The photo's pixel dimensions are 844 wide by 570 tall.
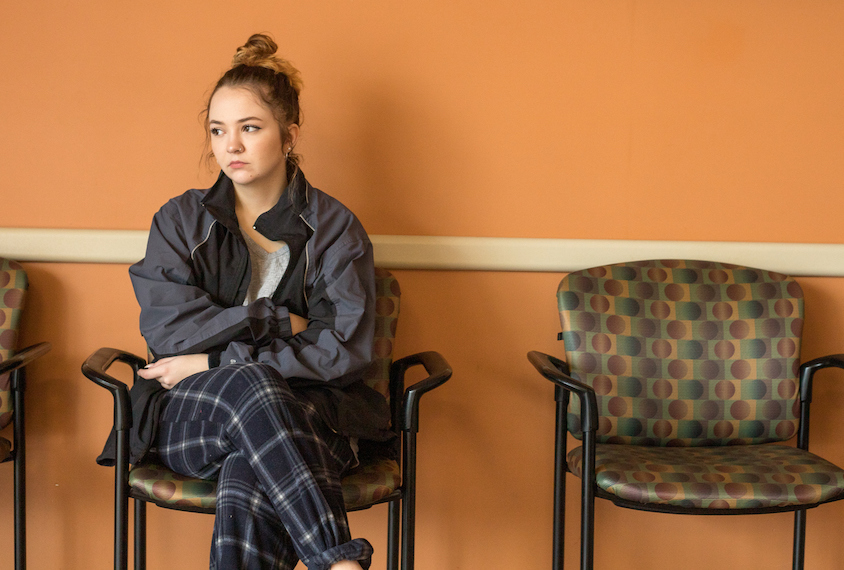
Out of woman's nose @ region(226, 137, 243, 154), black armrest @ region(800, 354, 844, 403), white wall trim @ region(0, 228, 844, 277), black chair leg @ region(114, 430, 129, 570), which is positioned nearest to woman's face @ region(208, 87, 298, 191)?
woman's nose @ region(226, 137, 243, 154)

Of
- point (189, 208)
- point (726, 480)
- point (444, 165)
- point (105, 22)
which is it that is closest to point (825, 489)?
point (726, 480)

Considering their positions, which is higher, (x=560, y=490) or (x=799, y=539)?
(x=560, y=490)

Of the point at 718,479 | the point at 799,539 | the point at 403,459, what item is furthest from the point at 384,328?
the point at 799,539

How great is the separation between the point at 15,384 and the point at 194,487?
2.34 feet

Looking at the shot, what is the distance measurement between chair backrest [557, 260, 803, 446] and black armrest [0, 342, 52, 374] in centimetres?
128

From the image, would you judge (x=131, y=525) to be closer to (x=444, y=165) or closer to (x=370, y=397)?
(x=370, y=397)

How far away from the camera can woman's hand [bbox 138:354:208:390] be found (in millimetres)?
1465

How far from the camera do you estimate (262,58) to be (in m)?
1.64

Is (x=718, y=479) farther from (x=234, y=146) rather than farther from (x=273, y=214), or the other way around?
(x=234, y=146)

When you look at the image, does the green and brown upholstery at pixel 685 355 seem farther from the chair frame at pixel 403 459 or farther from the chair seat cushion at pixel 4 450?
the chair seat cushion at pixel 4 450

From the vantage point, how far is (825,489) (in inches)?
54.9

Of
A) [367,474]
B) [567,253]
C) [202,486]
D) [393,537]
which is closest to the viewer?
[202,486]

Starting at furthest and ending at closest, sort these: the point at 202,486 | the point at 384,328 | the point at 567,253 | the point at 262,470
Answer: the point at 567,253 < the point at 384,328 < the point at 202,486 < the point at 262,470

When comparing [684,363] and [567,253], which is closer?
[684,363]
